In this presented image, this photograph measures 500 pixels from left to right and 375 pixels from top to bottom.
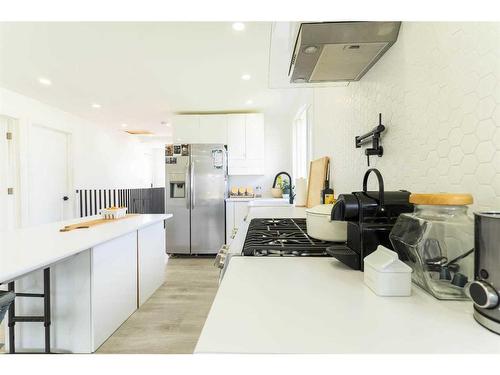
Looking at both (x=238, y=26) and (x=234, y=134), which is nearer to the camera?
(x=238, y=26)

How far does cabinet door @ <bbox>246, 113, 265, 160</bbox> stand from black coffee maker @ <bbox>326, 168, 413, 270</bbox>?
13.0ft

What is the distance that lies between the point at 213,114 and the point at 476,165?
14.5ft

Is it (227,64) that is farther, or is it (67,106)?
(67,106)

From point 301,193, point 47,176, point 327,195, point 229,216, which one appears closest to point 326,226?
point 327,195

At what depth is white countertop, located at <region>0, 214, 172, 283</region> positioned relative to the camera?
3.84ft

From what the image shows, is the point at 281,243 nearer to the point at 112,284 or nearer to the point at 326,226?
the point at 326,226

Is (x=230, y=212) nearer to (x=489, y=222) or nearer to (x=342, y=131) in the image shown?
(x=342, y=131)

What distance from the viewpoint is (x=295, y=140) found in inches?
176

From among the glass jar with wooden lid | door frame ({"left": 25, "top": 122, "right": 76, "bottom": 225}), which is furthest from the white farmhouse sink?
door frame ({"left": 25, "top": 122, "right": 76, "bottom": 225})

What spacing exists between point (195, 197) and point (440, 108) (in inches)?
150

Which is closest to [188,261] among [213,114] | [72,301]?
[72,301]

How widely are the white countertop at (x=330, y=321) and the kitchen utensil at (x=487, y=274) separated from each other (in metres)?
0.02

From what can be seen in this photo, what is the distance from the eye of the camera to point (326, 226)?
3.12 ft

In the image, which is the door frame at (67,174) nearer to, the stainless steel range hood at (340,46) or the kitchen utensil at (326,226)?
the stainless steel range hood at (340,46)
